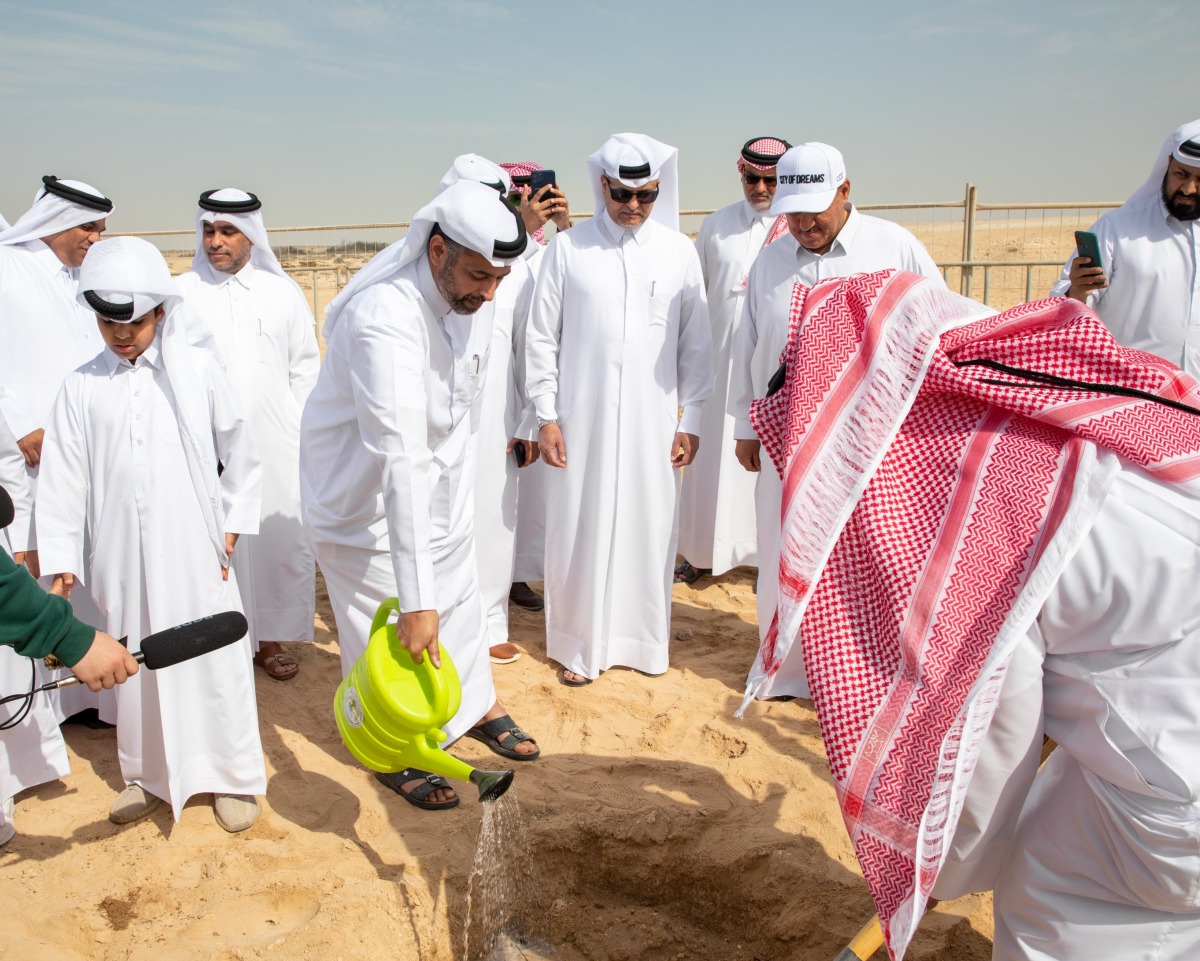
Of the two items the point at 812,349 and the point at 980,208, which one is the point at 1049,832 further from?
the point at 980,208

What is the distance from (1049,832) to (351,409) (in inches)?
90.5

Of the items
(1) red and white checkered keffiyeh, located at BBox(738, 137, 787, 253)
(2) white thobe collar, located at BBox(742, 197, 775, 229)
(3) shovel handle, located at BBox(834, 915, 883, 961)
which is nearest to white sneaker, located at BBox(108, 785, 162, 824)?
(3) shovel handle, located at BBox(834, 915, 883, 961)

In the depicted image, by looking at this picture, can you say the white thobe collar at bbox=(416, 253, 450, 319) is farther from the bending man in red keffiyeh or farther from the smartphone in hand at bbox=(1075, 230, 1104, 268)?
the smartphone in hand at bbox=(1075, 230, 1104, 268)

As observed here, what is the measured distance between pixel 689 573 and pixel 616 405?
1.71 meters

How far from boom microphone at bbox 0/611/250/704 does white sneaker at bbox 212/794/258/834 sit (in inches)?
56.6

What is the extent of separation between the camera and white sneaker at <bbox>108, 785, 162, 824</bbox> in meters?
3.44

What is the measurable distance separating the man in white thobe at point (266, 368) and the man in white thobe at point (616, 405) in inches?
44.9

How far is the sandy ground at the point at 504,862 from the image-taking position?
2955mm

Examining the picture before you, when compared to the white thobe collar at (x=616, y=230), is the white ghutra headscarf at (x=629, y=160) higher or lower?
higher

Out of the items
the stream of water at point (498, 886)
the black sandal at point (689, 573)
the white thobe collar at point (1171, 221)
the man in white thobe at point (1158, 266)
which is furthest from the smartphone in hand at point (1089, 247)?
the stream of water at point (498, 886)

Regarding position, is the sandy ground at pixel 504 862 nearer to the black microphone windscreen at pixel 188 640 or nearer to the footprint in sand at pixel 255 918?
the footprint in sand at pixel 255 918

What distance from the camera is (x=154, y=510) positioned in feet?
10.7

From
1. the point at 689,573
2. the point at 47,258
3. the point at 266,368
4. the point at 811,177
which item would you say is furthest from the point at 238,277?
the point at 689,573

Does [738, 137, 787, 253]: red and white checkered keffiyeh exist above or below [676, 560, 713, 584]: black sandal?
above
